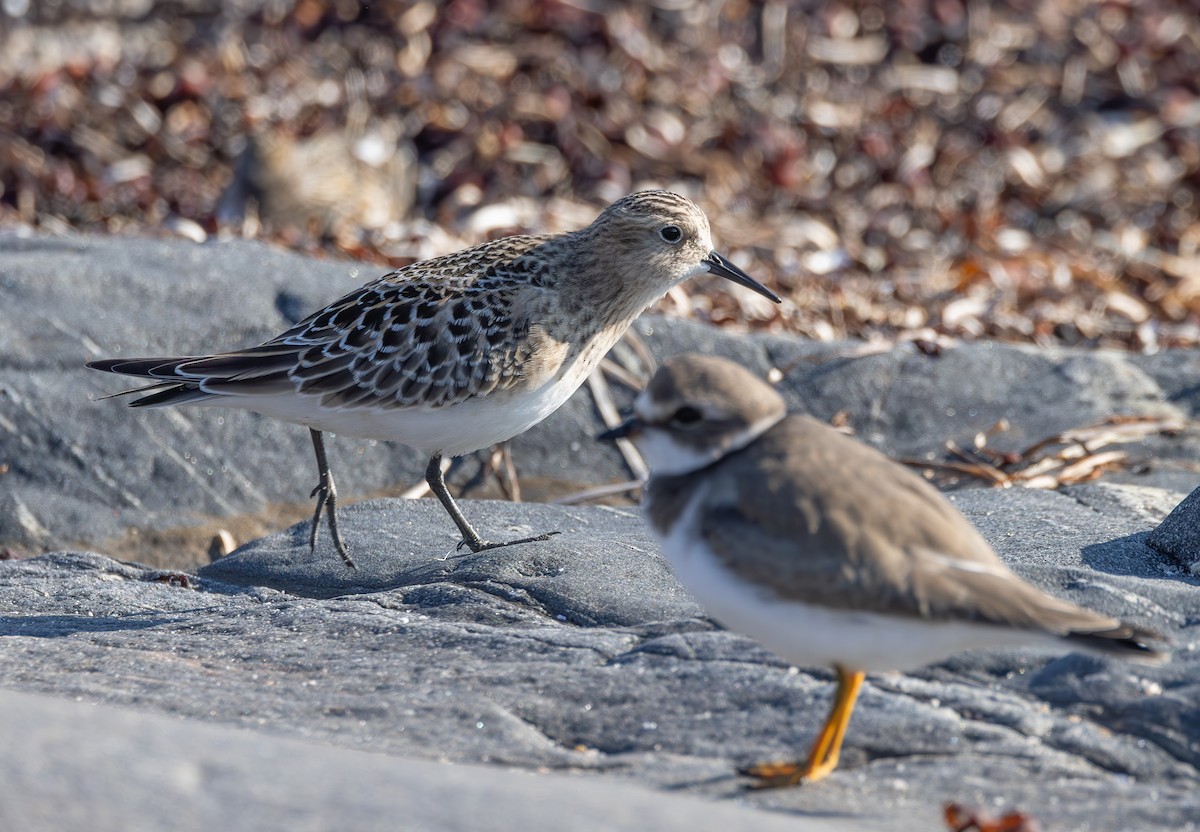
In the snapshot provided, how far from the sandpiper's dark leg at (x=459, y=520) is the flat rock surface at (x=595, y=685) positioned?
117 mm

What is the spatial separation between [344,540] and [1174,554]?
2.87 meters

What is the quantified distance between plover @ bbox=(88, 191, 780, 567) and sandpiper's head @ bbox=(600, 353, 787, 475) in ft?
5.40

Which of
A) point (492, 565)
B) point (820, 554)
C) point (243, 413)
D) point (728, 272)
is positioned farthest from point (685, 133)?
point (820, 554)

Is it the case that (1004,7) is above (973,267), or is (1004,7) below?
above

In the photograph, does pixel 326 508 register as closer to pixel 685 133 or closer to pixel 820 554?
pixel 820 554

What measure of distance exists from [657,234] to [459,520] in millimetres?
1400

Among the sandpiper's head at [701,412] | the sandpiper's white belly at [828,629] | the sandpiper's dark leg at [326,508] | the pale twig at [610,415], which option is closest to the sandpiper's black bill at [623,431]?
the sandpiper's head at [701,412]

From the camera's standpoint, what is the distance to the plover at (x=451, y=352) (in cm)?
534

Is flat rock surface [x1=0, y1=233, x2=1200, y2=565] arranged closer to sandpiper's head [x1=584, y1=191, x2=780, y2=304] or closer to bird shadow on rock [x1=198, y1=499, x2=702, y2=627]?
bird shadow on rock [x1=198, y1=499, x2=702, y2=627]

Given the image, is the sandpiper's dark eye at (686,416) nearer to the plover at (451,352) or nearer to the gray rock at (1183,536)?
the plover at (451,352)

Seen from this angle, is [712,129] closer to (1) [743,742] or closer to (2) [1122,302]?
(2) [1122,302]

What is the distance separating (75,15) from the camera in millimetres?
12156

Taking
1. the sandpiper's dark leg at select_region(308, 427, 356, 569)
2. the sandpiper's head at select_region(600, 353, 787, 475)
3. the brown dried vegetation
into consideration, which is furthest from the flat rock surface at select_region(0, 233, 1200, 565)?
the sandpiper's head at select_region(600, 353, 787, 475)

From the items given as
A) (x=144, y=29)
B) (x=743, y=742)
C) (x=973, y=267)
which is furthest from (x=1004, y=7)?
(x=743, y=742)
